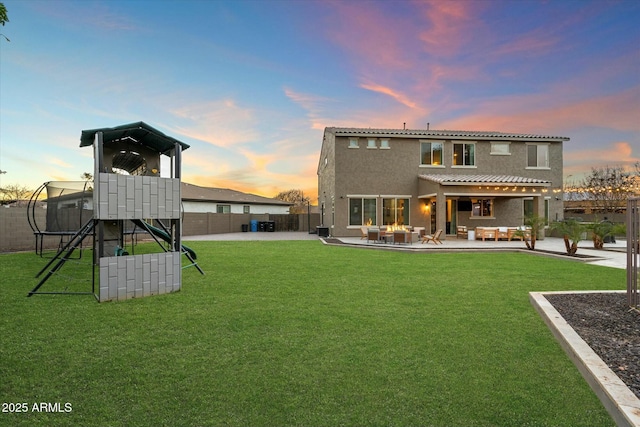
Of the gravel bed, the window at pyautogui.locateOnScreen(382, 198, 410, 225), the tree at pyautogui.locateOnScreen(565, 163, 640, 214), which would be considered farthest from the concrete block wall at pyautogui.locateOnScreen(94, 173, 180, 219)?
the tree at pyautogui.locateOnScreen(565, 163, 640, 214)

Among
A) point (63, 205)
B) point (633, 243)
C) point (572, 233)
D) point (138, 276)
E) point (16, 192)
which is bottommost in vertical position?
point (138, 276)

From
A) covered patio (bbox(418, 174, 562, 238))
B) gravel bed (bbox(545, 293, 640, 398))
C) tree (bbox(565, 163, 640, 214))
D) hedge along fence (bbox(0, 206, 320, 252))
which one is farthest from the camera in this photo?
tree (bbox(565, 163, 640, 214))

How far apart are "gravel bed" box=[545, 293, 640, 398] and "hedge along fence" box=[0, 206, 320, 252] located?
18700 millimetres

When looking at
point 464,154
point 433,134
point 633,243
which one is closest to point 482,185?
point 464,154

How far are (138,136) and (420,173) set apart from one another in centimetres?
1763

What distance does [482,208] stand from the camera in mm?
22156

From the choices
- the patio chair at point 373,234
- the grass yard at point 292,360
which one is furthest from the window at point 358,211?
the grass yard at point 292,360

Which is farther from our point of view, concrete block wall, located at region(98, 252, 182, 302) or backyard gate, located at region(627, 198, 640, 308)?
concrete block wall, located at region(98, 252, 182, 302)

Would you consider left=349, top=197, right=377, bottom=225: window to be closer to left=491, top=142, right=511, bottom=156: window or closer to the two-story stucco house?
the two-story stucco house

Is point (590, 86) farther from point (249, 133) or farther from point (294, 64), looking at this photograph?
point (249, 133)

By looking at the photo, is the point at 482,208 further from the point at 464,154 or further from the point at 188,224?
the point at 188,224

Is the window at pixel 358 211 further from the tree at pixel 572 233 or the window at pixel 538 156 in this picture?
the window at pixel 538 156

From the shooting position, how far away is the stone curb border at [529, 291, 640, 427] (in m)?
2.45

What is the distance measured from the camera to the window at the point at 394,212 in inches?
853
